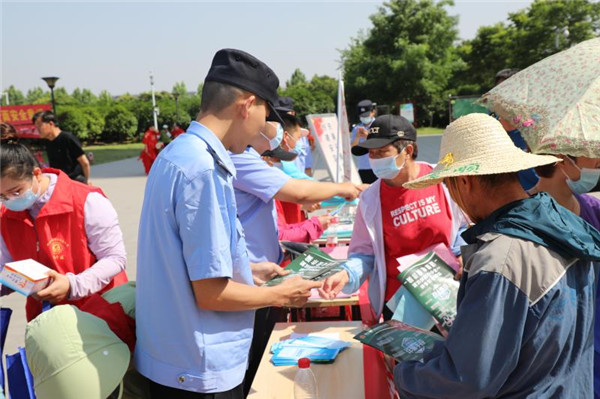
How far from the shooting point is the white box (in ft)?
7.53

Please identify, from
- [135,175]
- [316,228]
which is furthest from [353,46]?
[316,228]

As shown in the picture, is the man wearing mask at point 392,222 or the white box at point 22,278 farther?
the man wearing mask at point 392,222

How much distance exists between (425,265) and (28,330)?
158cm

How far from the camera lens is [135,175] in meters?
18.6

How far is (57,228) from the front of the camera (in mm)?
2615

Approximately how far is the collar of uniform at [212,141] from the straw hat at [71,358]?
0.79 metres

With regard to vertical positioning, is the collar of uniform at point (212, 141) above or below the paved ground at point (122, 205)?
above

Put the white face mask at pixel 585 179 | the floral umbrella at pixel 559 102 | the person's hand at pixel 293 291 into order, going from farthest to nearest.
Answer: the white face mask at pixel 585 179 < the floral umbrella at pixel 559 102 < the person's hand at pixel 293 291

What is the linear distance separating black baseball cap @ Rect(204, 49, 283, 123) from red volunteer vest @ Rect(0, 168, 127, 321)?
1199mm

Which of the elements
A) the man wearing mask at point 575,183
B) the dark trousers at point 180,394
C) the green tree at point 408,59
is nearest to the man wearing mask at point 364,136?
the man wearing mask at point 575,183

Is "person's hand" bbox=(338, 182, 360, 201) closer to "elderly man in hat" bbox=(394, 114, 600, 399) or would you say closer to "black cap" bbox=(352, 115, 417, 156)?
"black cap" bbox=(352, 115, 417, 156)

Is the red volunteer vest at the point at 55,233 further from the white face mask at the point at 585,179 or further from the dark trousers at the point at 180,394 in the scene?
the white face mask at the point at 585,179

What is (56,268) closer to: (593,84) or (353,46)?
(593,84)

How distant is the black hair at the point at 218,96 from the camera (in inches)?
71.2
